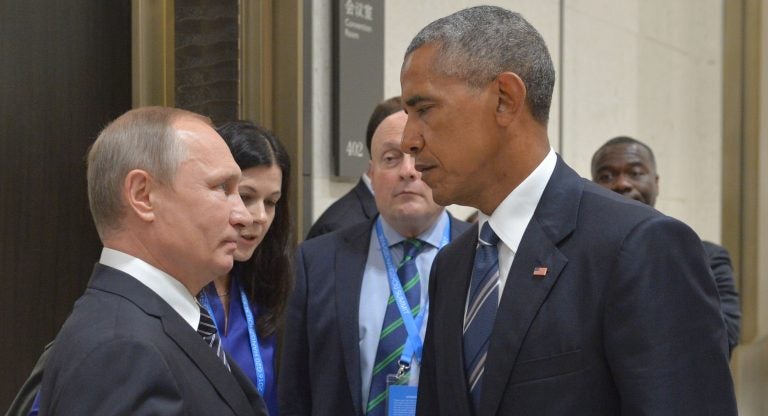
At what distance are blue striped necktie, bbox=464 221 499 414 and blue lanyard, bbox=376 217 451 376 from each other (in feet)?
2.19

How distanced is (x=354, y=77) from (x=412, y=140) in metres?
2.34

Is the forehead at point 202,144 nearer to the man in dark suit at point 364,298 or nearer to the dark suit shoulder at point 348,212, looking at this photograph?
the man in dark suit at point 364,298

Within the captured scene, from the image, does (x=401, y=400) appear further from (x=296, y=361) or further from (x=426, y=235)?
(x=426, y=235)

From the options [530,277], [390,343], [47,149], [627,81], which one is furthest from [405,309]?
[627,81]

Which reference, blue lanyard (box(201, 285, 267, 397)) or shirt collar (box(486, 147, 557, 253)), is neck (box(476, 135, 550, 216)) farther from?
blue lanyard (box(201, 285, 267, 397))

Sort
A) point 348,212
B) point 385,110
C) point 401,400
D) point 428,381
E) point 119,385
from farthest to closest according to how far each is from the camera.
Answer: point 348,212
point 385,110
point 401,400
point 428,381
point 119,385

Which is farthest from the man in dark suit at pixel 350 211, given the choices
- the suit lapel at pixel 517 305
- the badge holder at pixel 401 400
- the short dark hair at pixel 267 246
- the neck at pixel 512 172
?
the suit lapel at pixel 517 305

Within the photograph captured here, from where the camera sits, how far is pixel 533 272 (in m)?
1.97

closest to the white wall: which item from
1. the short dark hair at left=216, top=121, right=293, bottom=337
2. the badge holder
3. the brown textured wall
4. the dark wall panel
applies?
the brown textured wall

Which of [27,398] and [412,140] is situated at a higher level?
[412,140]

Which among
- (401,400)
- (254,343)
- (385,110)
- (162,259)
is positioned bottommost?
(401,400)

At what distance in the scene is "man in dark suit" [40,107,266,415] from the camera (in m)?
1.74

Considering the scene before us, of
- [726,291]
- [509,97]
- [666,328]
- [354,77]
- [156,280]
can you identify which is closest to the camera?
[666,328]

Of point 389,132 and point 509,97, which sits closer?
point 509,97
